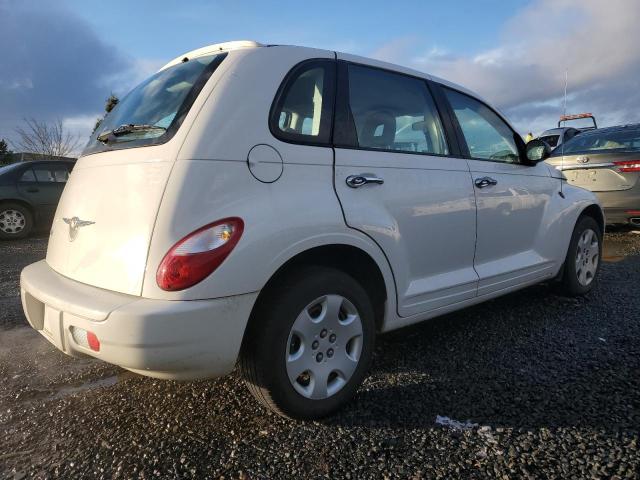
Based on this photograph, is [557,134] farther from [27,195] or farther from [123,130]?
[123,130]

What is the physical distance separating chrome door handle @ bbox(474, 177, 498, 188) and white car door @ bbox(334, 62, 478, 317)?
0.29ft

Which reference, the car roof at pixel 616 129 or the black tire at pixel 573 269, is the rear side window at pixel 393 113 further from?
the car roof at pixel 616 129

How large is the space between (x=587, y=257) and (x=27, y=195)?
837cm

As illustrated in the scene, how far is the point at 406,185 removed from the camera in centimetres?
251

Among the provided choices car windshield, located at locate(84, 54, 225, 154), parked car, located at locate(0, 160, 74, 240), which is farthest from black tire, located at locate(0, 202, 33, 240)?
car windshield, located at locate(84, 54, 225, 154)

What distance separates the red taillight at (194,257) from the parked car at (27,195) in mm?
7708

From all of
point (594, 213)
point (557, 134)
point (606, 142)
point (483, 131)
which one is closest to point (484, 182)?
point (483, 131)

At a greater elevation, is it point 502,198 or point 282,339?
point 502,198

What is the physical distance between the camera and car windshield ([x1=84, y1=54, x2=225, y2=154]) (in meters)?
2.10

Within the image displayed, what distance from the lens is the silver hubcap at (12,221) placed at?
26.2 ft

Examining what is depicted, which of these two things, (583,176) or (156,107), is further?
(583,176)

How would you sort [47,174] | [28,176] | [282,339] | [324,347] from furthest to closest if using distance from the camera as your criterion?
1. [47,174]
2. [28,176]
3. [324,347]
4. [282,339]

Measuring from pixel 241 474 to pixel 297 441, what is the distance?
292 millimetres

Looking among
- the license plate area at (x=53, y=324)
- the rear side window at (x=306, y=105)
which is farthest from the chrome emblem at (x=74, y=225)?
the rear side window at (x=306, y=105)
